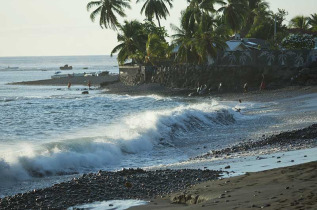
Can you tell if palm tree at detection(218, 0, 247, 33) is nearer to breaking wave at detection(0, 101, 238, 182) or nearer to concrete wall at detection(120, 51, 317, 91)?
concrete wall at detection(120, 51, 317, 91)

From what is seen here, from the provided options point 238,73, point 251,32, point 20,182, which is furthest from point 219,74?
point 20,182

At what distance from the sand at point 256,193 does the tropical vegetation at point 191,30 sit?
42.8 m

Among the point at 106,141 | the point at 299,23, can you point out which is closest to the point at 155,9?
the point at 299,23

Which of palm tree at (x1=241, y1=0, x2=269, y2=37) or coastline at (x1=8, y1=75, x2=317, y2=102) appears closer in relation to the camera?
coastline at (x1=8, y1=75, x2=317, y2=102)

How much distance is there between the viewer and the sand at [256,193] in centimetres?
621

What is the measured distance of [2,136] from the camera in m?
21.2

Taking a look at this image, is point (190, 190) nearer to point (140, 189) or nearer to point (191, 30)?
point (140, 189)

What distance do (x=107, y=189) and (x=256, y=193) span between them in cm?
316

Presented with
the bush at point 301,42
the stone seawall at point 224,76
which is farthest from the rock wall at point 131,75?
the bush at point 301,42

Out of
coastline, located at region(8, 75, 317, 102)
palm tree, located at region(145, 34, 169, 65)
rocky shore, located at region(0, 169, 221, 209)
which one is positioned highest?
palm tree, located at region(145, 34, 169, 65)

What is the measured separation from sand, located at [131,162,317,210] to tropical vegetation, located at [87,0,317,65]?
42.8m

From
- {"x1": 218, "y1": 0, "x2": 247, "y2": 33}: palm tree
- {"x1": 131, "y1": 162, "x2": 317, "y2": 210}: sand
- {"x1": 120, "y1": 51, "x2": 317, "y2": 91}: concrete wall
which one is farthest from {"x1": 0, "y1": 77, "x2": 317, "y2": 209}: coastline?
{"x1": 218, "y1": 0, "x2": 247, "y2": 33}: palm tree

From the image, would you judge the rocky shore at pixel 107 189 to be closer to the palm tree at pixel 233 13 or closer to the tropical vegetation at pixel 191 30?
the tropical vegetation at pixel 191 30

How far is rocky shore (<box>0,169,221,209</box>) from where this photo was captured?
8.45m
